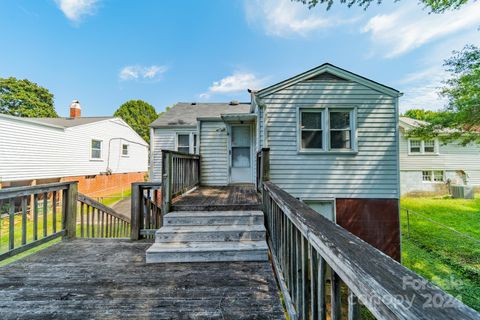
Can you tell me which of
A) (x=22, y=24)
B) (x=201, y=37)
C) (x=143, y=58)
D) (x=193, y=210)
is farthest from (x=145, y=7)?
(x=193, y=210)

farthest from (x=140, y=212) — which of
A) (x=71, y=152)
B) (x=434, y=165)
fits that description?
(x=434, y=165)

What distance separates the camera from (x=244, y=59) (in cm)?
1266

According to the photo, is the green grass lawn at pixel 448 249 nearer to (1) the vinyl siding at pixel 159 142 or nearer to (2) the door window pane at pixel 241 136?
(2) the door window pane at pixel 241 136

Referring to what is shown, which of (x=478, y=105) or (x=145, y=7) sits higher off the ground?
(x=145, y=7)

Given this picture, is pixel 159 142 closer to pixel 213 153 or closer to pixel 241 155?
pixel 213 153

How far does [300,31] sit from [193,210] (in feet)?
30.9

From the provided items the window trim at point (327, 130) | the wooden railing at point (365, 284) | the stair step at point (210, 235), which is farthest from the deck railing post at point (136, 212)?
the window trim at point (327, 130)

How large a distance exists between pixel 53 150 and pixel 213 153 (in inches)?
359

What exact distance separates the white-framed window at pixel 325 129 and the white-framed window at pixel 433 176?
11.6m

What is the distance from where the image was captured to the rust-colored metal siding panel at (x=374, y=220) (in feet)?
18.7

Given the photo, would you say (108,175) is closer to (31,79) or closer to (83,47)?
(83,47)

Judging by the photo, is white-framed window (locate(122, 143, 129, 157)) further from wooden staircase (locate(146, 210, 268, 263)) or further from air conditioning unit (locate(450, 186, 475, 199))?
air conditioning unit (locate(450, 186, 475, 199))

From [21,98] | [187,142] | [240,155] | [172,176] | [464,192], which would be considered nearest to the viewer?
[172,176]

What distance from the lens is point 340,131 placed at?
6.05m
